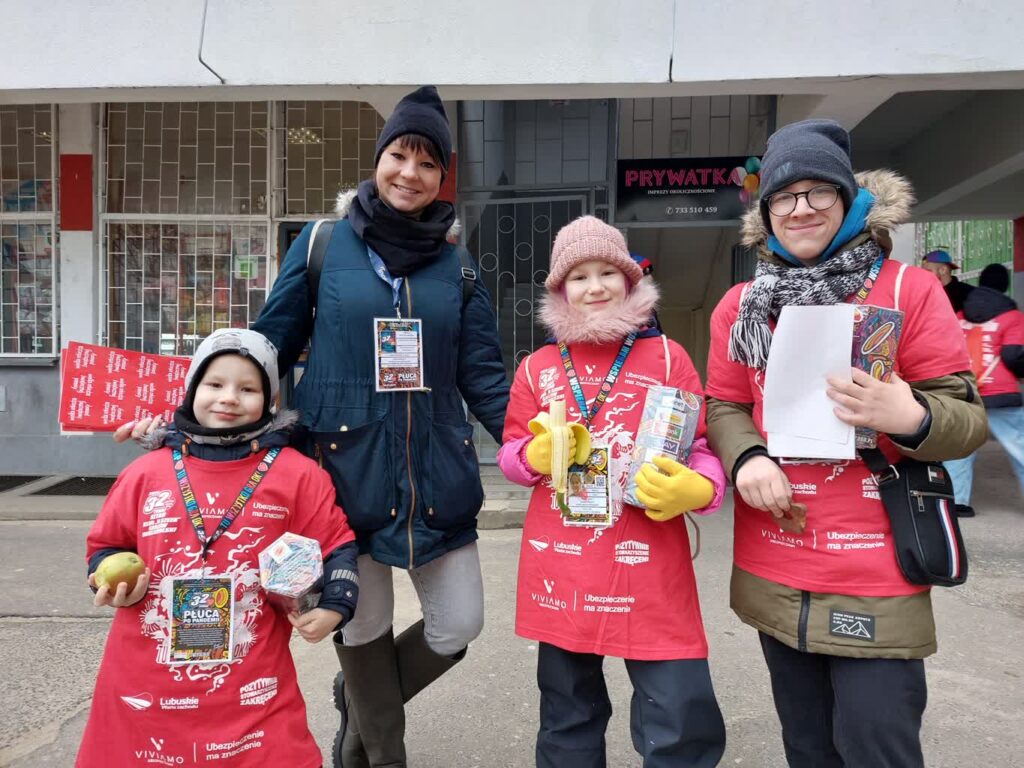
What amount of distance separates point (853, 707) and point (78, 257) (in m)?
7.51

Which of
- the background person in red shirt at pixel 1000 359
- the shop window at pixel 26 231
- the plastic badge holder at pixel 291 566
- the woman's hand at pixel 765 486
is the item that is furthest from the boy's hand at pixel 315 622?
the shop window at pixel 26 231

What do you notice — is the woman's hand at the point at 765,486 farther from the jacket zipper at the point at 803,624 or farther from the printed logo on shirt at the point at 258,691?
the printed logo on shirt at the point at 258,691

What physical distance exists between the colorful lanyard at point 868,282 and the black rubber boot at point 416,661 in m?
1.55

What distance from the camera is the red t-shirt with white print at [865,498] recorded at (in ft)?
5.19

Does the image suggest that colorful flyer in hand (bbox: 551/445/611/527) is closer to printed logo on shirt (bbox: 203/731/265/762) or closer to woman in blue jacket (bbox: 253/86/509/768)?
woman in blue jacket (bbox: 253/86/509/768)

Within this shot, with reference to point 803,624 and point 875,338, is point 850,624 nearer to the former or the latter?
point 803,624

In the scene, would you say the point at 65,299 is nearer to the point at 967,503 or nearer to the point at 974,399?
the point at 974,399

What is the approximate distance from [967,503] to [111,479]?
781 cm

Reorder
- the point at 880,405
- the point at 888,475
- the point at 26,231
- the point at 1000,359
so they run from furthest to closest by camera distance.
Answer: the point at 26,231 < the point at 1000,359 < the point at 888,475 < the point at 880,405

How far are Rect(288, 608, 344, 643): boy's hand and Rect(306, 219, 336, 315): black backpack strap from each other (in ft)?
2.97

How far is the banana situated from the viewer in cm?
171

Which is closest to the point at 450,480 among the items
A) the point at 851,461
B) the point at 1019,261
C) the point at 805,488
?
the point at 805,488

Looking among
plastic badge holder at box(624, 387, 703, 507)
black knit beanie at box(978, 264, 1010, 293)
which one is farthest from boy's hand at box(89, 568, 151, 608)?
black knit beanie at box(978, 264, 1010, 293)

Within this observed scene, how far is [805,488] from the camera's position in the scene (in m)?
1.66
